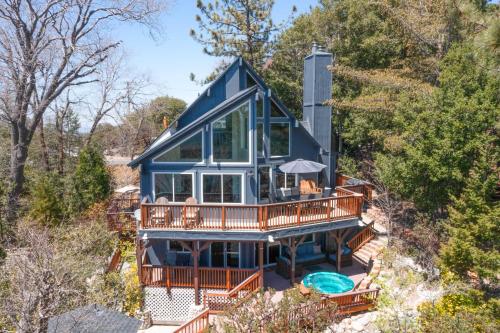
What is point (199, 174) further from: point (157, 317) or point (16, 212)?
point (16, 212)

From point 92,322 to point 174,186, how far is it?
21.9 feet

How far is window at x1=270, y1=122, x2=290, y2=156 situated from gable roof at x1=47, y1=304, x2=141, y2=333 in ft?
31.0

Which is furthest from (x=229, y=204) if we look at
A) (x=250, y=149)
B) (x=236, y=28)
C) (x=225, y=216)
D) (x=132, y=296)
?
(x=236, y=28)

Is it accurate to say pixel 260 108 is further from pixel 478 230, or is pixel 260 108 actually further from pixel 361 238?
pixel 478 230

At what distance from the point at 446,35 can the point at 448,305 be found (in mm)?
14808

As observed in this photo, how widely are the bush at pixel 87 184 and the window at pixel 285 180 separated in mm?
11556

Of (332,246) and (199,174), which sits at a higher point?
(199,174)

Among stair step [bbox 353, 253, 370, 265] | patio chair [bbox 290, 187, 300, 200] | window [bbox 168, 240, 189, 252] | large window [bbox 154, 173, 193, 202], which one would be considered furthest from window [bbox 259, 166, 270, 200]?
stair step [bbox 353, 253, 370, 265]

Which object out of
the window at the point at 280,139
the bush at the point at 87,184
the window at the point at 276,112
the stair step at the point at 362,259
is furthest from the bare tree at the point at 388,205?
the bush at the point at 87,184

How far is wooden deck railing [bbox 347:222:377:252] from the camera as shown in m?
17.0

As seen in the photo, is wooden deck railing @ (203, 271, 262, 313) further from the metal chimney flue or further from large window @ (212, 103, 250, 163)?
the metal chimney flue

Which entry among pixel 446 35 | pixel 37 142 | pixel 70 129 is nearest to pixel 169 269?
pixel 446 35

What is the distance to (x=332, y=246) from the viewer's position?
56.3 ft

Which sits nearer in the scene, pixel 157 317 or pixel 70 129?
pixel 157 317
